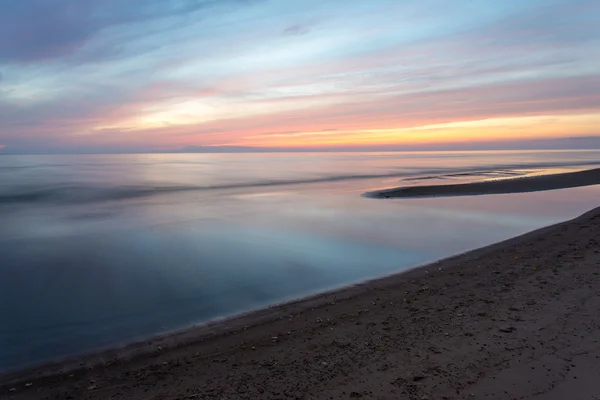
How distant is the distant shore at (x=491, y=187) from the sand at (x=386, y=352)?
65.1 feet

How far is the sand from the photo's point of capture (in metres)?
4.17

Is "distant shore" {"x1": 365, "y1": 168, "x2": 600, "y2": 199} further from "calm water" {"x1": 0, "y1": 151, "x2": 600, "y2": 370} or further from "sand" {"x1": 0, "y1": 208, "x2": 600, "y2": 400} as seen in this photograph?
"sand" {"x1": 0, "y1": 208, "x2": 600, "y2": 400}

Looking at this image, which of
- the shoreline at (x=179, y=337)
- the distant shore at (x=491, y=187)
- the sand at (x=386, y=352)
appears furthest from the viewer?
the distant shore at (x=491, y=187)


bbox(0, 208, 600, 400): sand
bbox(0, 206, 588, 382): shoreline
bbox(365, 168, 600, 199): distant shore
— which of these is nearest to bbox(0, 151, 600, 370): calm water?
bbox(0, 206, 588, 382): shoreline

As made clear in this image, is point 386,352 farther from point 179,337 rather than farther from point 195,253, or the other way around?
point 195,253

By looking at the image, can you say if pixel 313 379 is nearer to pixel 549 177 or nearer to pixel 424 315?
pixel 424 315

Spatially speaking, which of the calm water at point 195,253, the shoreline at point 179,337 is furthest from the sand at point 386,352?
the calm water at point 195,253

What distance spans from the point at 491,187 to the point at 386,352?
91.3 ft

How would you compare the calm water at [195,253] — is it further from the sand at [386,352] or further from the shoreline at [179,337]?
the sand at [386,352]

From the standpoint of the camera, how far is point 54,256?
501 inches

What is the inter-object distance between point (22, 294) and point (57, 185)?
1428 inches

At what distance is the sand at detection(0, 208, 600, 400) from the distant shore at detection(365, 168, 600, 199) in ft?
65.1

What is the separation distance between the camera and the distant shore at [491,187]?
27281mm

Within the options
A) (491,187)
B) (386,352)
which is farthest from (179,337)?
(491,187)
